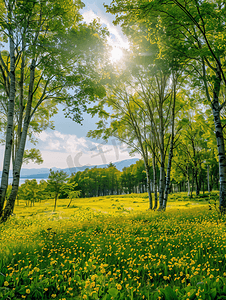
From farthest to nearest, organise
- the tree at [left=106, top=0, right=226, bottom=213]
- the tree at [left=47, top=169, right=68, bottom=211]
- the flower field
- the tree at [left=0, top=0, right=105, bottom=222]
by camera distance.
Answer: the tree at [left=47, top=169, right=68, bottom=211], the tree at [left=0, top=0, right=105, bottom=222], the tree at [left=106, top=0, right=226, bottom=213], the flower field

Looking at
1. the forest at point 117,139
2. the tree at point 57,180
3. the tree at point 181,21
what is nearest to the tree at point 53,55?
the forest at point 117,139

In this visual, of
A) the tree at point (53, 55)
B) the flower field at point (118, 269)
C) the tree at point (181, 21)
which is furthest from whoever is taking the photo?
the tree at point (53, 55)

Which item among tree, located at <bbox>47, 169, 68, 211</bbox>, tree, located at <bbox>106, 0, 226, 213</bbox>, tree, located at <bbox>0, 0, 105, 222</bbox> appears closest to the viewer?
tree, located at <bbox>106, 0, 226, 213</bbox>

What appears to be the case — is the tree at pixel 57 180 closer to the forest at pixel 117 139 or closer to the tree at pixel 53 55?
the forest at pixel 117 139

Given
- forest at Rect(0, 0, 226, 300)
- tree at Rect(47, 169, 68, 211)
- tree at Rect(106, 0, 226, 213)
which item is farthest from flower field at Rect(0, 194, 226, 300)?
tree at Rect(47, 169, 68, 211)

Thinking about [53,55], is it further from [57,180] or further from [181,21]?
[57,180]

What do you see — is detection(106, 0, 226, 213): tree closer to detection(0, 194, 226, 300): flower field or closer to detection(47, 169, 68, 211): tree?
detection(0, 194, 226, 300): flower field

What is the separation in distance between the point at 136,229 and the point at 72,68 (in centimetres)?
979

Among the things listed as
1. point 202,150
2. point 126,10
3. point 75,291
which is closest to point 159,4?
point 126,10

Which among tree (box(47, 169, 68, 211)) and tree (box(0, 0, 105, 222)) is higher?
tree (box(0, 0, 105, 222))

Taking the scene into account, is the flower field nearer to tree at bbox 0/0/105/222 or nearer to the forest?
the forest

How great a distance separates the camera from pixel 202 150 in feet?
92.7

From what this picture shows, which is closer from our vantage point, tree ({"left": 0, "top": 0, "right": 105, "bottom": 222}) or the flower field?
the flower field

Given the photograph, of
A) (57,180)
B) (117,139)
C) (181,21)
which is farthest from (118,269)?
(57,180)
